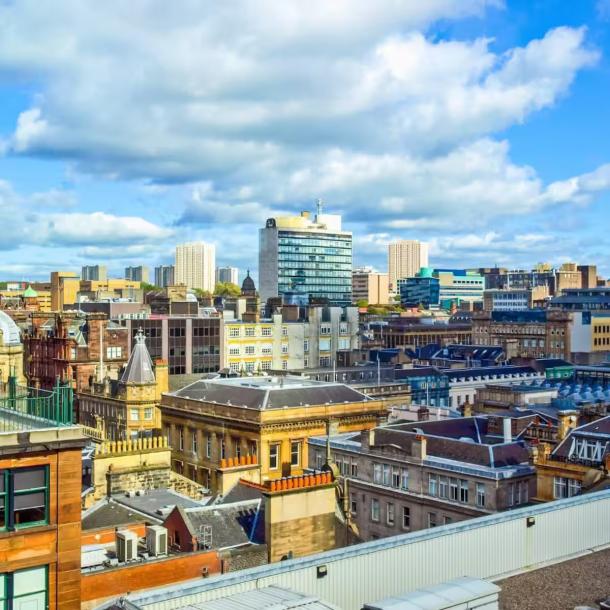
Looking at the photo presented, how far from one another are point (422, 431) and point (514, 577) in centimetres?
3336

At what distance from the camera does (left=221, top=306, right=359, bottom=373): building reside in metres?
129

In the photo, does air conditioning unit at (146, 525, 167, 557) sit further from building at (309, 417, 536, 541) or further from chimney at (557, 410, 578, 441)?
chimney at (557, 410, 578, 441)

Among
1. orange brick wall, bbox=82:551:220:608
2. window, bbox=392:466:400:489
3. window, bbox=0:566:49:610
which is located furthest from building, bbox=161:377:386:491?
window, bbox=0:566:49:610

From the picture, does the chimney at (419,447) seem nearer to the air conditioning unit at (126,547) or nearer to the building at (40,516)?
the air conditioning unit at (126,547)

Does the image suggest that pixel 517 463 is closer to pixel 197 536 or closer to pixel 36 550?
pixel 197 536

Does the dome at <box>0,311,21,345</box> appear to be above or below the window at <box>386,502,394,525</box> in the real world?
above

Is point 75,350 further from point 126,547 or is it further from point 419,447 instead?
point 126,547

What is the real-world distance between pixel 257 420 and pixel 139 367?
17088 millimetres

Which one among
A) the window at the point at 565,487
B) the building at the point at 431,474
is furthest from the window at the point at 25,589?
the window at the point at 565,487

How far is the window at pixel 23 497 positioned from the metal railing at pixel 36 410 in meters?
1.21

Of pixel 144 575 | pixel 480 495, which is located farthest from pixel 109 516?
pixel 480 495

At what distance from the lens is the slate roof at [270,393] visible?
7450cm

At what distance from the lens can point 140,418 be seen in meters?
84.4

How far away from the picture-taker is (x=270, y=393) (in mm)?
74375
